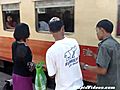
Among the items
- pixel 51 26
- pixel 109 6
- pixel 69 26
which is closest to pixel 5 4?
pixel 69 26

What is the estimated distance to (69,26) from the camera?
4.88 meters

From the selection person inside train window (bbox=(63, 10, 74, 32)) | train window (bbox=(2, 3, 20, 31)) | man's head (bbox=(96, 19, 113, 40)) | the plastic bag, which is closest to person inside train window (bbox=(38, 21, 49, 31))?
person inside train window (bbox=(63, 10, 74, 32))

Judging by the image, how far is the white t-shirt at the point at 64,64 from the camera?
2625mm

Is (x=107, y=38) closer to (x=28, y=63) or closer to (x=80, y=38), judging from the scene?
(x=28, y=63)

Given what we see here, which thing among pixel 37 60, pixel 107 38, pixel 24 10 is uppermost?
pixel 24 10

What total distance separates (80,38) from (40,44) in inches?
46.0

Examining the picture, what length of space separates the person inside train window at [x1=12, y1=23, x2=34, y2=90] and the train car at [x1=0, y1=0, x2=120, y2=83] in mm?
1417

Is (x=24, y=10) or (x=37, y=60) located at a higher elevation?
(x=24, y=10)

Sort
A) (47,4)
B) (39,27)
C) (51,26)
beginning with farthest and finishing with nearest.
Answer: (39,27), (47,4), (51,26)

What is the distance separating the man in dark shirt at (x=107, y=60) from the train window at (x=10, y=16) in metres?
3.56

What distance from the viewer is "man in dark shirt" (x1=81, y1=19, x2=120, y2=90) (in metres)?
2.83

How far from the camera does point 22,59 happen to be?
3234 millimetres

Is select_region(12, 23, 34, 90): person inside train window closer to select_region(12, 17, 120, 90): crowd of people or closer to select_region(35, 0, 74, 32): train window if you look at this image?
select_region(12, 17, 120, 90): crowd of people

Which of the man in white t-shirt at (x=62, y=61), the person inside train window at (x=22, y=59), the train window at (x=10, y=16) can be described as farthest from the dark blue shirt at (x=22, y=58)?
the train window at (x=10, y=16)
